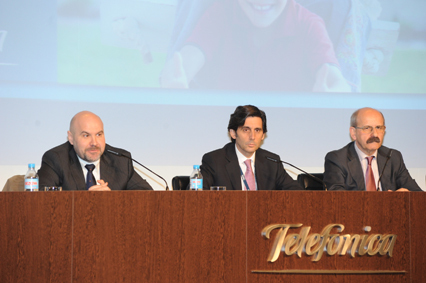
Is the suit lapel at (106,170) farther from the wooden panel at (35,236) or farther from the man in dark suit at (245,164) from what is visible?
the wooden panel at (35,236)

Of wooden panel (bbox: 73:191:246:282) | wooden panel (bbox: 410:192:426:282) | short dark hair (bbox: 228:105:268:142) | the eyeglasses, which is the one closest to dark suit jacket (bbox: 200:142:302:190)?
short dark hair (bbox: 228:105:268:142)

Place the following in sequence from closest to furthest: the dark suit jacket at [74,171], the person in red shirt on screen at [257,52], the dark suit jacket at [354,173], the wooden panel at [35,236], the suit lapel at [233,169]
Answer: the wooden panel at [35,236], the dark suit jacket at [74,171], the dark suit jacket at [354,173], the suit lapel at [233,169], the person in red shirt on screen at [257,52]

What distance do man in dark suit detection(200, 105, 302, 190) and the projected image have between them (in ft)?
2.10

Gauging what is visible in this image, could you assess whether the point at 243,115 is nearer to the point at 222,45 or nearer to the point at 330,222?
the point at 222,45

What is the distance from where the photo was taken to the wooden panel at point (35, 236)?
8.01 ft

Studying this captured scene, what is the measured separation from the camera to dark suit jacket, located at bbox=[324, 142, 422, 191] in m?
3.67

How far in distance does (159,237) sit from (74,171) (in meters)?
1.15

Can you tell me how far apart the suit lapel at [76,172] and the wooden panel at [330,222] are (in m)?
1.32

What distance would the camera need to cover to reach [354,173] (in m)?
3.71

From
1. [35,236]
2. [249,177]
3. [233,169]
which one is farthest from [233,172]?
[35,236]

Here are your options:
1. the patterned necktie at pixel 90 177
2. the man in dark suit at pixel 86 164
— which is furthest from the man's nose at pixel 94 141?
the patterned necktie at pixel 90 177

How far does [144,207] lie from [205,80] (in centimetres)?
211

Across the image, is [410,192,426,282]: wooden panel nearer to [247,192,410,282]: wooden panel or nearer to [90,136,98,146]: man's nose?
[247,192,410,282]: wooden panel

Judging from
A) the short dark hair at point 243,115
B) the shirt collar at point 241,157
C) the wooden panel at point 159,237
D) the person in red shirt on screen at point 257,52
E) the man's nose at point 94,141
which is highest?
the person in red shirt on screen at point 257,52
